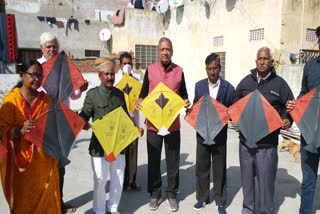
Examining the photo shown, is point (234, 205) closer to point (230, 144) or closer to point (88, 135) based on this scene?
point (230, 144)

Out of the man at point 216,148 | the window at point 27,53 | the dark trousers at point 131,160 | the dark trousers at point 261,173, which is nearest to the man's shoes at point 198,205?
the man at point 216,148

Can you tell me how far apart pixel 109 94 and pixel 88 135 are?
5295 millimetres

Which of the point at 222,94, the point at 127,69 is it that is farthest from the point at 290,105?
the point at 127,69

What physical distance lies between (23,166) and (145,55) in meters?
13.8

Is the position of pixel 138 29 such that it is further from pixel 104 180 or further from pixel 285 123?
pixel 285 123

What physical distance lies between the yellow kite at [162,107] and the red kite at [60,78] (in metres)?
0.85

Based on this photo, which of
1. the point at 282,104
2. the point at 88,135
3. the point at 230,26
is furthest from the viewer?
the point at 230,26

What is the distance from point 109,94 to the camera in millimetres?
3400

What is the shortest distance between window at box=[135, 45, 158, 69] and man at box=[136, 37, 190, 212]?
12.2m

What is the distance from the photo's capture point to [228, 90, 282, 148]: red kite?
329cm

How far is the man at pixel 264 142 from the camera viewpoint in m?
3.31

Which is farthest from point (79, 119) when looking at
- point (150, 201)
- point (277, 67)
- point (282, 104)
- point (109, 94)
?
point (277, 67)

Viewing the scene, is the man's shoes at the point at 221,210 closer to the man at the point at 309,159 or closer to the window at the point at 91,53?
the man at the point at 309,159

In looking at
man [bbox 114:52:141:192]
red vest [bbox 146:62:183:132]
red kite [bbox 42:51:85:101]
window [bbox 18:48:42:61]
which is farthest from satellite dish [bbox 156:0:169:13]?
red kite [bbox 42:51:85:101]
